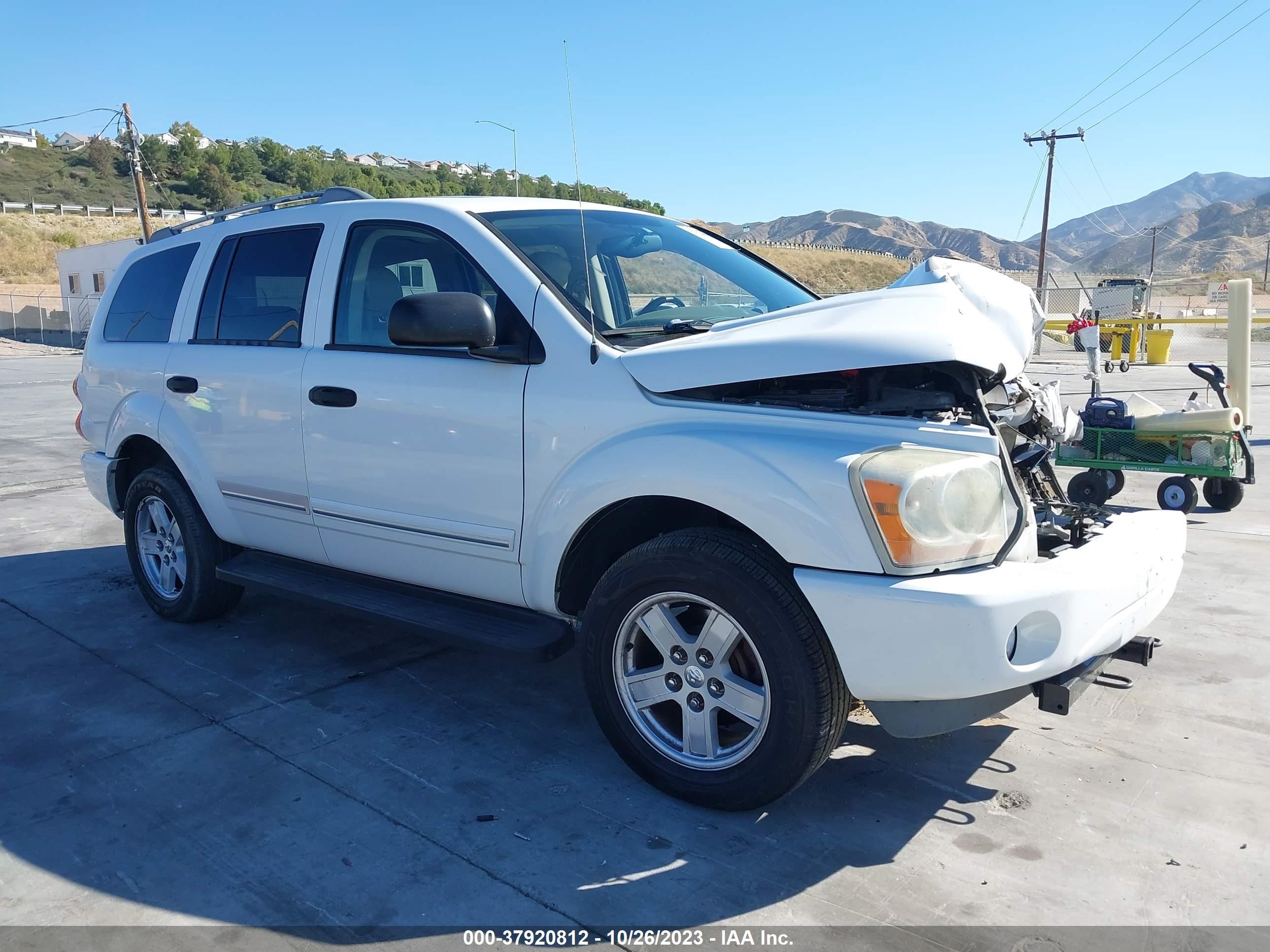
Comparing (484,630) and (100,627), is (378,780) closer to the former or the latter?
(484,630)

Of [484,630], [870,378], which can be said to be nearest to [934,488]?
[870,378]

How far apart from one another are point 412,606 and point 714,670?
1.38 m

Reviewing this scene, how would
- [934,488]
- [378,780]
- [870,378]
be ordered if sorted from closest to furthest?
[934,488]
[870,378]
[378,780]

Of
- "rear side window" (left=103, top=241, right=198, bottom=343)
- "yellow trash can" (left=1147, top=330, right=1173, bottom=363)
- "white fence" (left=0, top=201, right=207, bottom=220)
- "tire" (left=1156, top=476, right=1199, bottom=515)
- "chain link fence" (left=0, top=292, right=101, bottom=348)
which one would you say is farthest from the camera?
"white fence" (left=0, top=201, right=207, bottom=220)

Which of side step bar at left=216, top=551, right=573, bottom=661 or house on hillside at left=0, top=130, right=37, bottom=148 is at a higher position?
house on hillside at left=0, top=130, right=37, bottom=148

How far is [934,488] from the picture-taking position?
8.69 feet

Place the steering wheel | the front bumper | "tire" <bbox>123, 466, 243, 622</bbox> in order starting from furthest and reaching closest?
"tire" <bbox>123, 466, 243, 622</bbox> < the steering wheel < the front bumper

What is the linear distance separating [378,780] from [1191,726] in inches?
119

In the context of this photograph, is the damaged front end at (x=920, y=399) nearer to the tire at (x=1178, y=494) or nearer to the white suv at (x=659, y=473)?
the white suv at (x=659, y=473)

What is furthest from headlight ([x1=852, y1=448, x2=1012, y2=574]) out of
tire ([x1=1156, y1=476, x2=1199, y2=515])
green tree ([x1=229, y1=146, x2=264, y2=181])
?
green tree ([x1=229, y1=146, x2=264, y2=181])

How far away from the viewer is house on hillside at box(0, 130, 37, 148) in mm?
114238

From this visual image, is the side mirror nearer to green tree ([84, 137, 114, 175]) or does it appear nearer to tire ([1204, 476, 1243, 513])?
tire ([1204, 476, 1243, 513])

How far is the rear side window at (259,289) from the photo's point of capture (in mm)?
4250

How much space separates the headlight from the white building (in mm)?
47812
